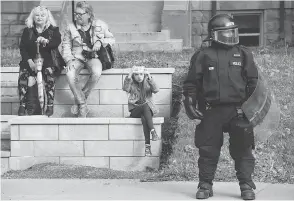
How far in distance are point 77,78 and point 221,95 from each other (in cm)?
389

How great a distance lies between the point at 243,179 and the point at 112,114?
4.00 meters

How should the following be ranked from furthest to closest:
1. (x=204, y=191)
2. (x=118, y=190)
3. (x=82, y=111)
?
(x=82, y=111) < (x=118, y=190) < (x=204, y=191)

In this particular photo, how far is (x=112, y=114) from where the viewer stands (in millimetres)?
11188

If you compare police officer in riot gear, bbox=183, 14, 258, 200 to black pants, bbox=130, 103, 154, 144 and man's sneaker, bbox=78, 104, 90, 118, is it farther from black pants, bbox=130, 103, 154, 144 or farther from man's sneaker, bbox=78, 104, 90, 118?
man's sneaker, bbox=78, 104, 90, 118

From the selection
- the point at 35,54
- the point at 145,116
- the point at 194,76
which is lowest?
the point at 145,116

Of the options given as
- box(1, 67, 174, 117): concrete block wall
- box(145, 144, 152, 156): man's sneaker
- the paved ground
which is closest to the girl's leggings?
box(1, 67, 174, 117): concrete block wall

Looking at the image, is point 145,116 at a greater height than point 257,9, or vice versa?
point 257,9

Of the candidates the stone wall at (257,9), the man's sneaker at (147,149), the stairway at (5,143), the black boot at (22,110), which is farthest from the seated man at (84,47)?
the stone wall at (257,9)

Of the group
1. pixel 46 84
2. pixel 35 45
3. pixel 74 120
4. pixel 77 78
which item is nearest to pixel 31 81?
pixel 46 84

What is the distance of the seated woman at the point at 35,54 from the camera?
11.0 meters

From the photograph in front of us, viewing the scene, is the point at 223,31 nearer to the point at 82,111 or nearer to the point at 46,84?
the point at 82,111

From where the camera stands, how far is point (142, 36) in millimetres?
14297

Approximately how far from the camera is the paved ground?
7781 mm

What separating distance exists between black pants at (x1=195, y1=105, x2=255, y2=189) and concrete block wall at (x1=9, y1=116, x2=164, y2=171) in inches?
88.3
